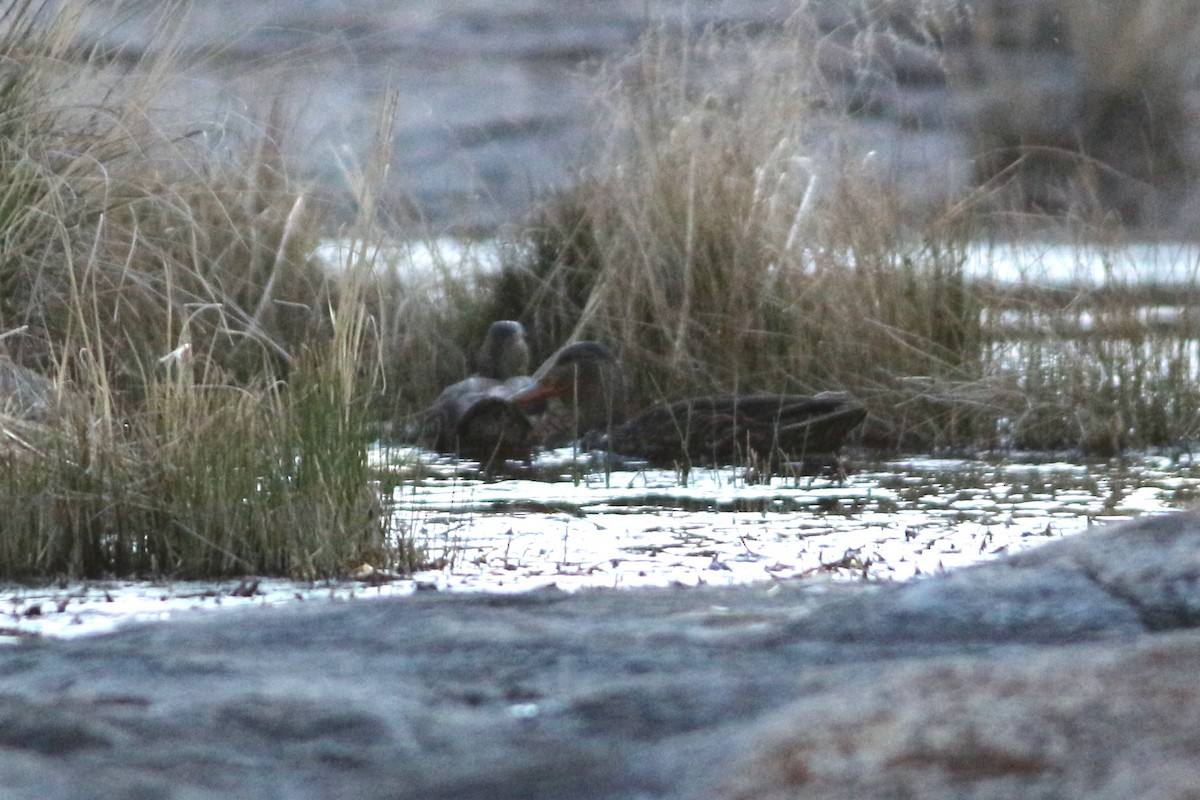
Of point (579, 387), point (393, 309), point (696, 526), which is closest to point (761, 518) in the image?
point (696, 526)

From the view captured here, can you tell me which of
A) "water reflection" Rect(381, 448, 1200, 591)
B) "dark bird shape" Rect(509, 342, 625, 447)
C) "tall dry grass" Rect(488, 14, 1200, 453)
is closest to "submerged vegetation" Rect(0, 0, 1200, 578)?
"tall dry grass" Rect(488, 14, 1200, 453)

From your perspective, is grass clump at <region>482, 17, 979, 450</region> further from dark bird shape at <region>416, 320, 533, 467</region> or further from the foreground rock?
the foreground rock

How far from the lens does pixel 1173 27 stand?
355 inches

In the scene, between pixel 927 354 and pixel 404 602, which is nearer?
pixel 404 602

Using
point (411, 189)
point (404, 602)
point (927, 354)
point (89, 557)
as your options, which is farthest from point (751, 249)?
point (404, 602)

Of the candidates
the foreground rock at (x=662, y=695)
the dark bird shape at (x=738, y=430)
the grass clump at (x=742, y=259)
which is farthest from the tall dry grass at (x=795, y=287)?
the foreground rock at (x=662, y=695)

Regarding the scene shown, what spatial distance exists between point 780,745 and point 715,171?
15.7 ft

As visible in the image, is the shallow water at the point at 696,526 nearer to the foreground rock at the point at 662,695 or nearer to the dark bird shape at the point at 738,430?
the dark bird shape at the point at 738,430

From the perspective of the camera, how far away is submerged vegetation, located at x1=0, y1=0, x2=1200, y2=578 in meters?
2.95

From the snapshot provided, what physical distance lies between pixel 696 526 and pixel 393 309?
129 inches

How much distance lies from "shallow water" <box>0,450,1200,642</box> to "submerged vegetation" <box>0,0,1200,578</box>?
0.58ft

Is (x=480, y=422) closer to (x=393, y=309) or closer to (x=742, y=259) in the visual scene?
(x=742, y=259)

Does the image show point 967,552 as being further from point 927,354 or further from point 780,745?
point 927,354

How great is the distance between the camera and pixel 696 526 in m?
3.51
